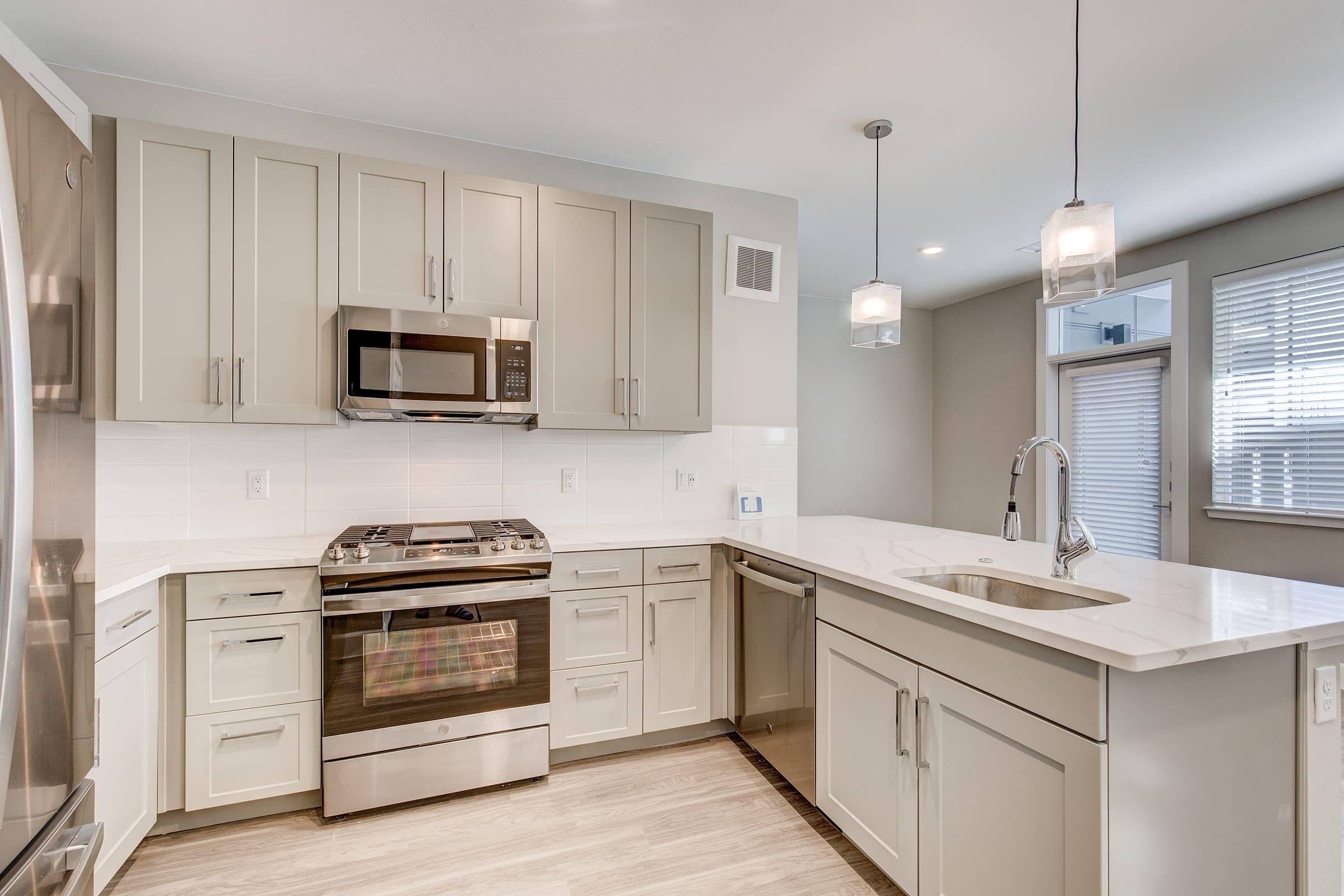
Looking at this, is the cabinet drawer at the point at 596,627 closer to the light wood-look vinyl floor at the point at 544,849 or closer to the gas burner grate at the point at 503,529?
the gas burner grate at the point at 503,529

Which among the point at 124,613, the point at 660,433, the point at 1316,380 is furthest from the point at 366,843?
the point at 1316,380

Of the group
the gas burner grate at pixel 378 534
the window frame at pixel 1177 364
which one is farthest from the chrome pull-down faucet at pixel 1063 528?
the window frame at pixel 1177 364

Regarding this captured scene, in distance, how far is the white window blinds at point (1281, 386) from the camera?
126 inches

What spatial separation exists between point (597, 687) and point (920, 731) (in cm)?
133

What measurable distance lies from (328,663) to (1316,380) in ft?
15.9

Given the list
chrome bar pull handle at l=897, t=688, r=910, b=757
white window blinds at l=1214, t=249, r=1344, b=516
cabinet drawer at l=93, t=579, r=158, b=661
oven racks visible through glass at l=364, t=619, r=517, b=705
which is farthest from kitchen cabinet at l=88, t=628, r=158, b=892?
white window blinds at l=1214, t=249, r=1344, b=516

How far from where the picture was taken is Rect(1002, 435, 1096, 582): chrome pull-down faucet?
166 centimetres

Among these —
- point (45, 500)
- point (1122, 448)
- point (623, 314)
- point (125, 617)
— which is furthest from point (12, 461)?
point (1122, 448)

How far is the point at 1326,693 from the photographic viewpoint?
135 centimetres

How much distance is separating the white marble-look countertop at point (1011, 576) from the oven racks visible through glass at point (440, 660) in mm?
380

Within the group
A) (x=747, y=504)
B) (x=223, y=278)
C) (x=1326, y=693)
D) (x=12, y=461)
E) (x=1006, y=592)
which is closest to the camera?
(x=12, y=461)

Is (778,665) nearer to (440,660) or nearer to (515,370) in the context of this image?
(440,660)

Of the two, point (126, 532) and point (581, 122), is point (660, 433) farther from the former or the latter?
point (126, 532)

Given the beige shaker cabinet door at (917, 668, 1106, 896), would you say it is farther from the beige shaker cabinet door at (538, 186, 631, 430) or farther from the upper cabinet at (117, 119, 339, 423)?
the upper cabinet at (117, 119, 339, 423)
